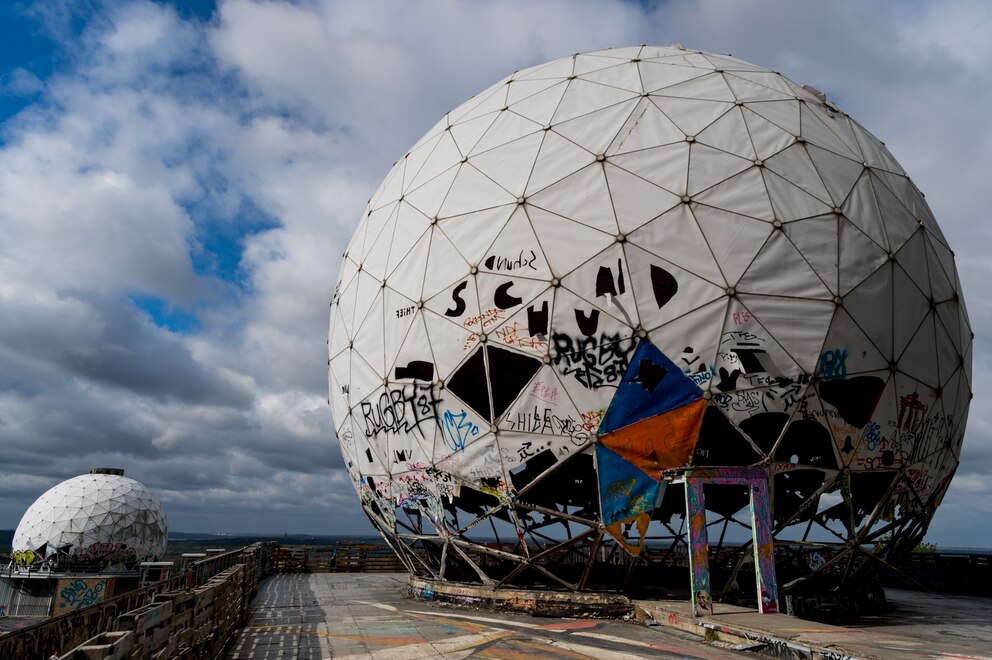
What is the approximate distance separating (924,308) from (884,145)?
5.19m

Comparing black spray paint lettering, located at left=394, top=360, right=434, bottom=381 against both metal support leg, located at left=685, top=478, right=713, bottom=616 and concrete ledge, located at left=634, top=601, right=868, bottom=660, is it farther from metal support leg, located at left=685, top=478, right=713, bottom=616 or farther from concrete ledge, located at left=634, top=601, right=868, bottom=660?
concrete ledge, located at left=634, top=601, right=868, bottom=660

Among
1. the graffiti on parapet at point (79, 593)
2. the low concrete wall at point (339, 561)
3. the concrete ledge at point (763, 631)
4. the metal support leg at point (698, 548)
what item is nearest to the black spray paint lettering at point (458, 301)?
the metal support leg at point (698, 548)

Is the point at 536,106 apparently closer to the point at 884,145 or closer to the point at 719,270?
the point at 719,270

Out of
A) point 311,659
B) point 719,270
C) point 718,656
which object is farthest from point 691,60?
point 311,659

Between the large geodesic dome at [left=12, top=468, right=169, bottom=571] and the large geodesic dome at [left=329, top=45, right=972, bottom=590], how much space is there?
26.6 metres

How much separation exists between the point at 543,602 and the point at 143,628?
814 centimetres

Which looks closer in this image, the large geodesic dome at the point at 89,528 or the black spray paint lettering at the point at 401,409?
the black spray paint lettering at the point at 401,409

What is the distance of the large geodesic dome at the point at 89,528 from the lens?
105 ft

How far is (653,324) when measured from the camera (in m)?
10.4

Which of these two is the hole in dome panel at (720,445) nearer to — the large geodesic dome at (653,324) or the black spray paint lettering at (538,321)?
the large geodesic dome at (653,324)

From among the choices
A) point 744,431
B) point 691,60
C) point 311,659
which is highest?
point 691,60

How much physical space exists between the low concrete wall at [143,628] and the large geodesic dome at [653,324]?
16.0 feet

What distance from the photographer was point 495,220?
1167 centimetres

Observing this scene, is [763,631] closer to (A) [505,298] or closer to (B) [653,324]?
(B) [653,324]
